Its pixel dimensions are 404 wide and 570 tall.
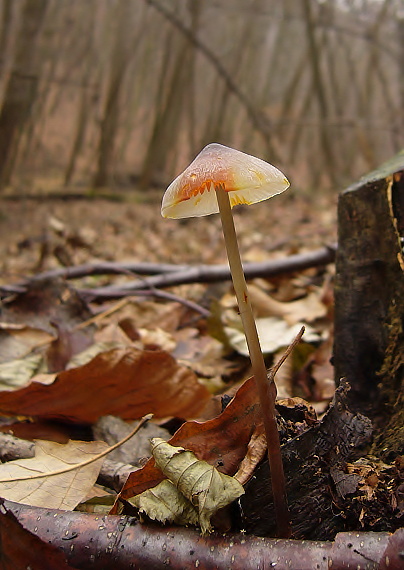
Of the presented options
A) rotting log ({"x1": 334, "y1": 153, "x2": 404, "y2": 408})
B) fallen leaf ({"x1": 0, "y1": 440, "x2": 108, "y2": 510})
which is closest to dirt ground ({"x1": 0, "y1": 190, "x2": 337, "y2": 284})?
rotting log ({"x1": 334, "y1": 153, "x2": 404, "y2": 408})

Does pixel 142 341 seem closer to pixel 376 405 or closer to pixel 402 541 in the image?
pixel 376 405

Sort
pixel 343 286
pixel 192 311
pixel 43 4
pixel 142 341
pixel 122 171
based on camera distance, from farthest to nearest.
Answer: pixel 122 171
pixel 43 4
pixel 192 311
pixel 142 341
pixel 343 286

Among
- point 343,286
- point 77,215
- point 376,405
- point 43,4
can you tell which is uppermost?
point 43,4

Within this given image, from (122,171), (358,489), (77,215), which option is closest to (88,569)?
(358,489)

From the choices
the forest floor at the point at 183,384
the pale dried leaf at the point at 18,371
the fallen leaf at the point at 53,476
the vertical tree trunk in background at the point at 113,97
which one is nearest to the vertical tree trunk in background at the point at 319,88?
the vertical tree trunk in background at the point at 113,97

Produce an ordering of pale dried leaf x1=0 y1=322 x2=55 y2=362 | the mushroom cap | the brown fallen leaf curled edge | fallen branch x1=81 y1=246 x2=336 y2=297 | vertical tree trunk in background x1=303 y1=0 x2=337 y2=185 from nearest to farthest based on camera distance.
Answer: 1. the mushroom cap
2. the brown fallen leaf curled edge
3. pale dried leaf x1=0 y1=322 x2=55 y2=362
4. fallen branch x1=81 y1=246 x2=336 y2=297
5. vertical tree trunk in background x1=303 y1=0 x2=337 y2=185

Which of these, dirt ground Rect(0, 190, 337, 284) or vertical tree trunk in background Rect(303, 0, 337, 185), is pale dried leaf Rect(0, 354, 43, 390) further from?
vertical tree trunk in background Rect(303, 0, 337, 185)

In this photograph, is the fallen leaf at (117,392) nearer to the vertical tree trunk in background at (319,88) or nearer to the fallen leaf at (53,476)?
the fallen leaf at (53,476)
